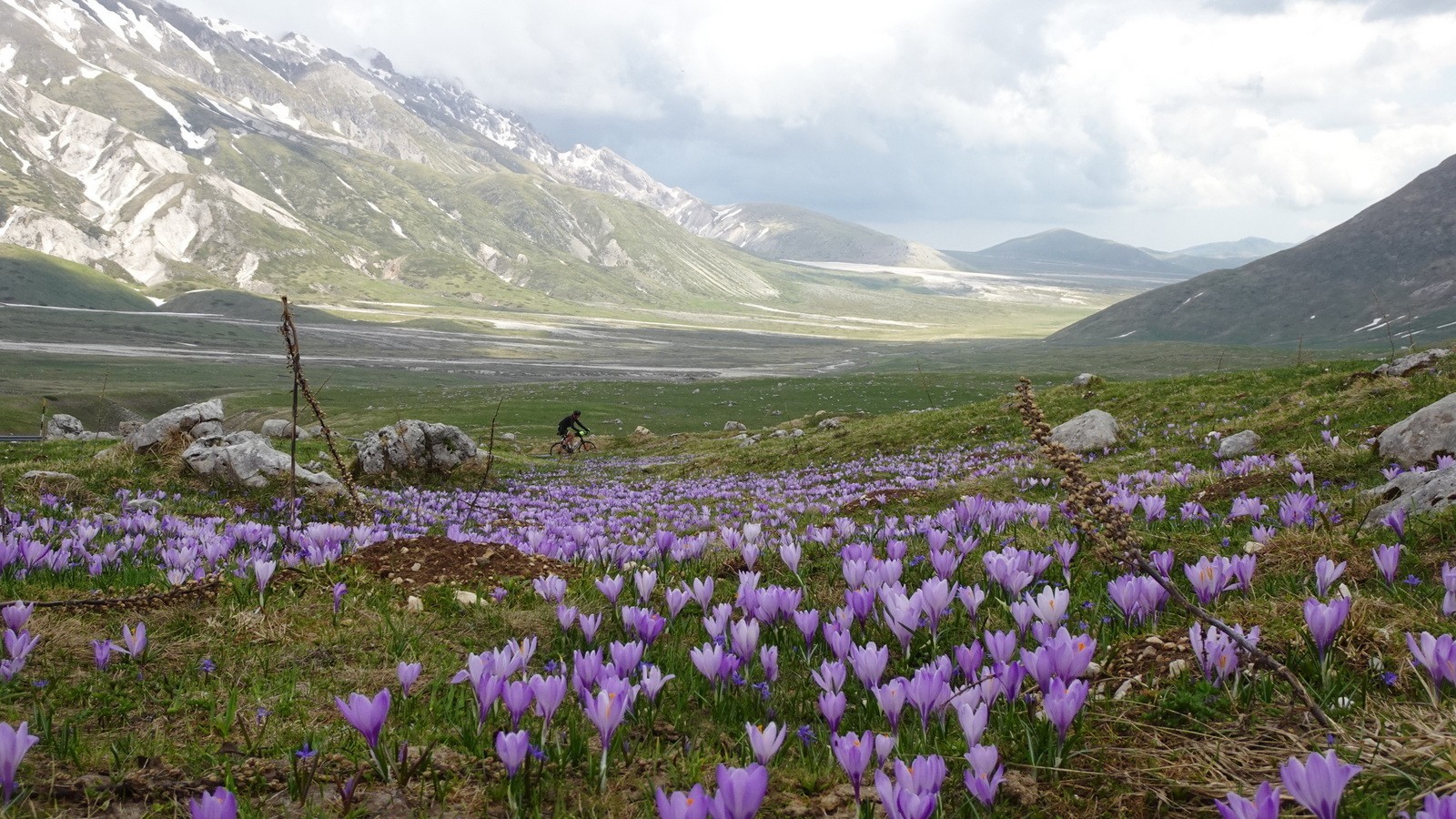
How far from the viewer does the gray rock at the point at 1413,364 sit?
17.6 meters

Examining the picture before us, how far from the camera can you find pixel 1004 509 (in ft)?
23.9

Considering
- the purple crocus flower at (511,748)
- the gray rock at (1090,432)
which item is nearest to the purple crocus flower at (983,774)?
the purple crocus flower at (511,748)

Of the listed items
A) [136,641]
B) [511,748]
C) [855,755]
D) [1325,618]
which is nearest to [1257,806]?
[855,755]

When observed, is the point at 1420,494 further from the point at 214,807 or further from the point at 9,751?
the point at 9,751

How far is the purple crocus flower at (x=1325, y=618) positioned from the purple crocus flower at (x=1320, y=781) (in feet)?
4.52

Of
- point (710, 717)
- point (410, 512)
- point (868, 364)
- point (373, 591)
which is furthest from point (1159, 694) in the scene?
point (868, 364)

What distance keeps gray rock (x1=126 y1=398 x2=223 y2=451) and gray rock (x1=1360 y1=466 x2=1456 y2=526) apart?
18991 mm

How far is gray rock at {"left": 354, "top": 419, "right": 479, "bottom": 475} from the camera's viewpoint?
20625 millimetres

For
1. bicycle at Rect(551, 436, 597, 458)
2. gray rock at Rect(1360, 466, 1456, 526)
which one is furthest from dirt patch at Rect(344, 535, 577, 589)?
bicycle at Rect(551, 436, 597, 458)

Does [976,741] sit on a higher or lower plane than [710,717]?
higher

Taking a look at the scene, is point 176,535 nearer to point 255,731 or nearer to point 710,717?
point 255,731

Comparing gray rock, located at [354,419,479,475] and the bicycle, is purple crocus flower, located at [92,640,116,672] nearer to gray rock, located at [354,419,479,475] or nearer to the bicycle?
gray rock, located at [354,419,479,475]

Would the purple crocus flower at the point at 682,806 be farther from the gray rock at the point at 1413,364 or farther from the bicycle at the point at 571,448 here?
the bicycle at the point at 571,448

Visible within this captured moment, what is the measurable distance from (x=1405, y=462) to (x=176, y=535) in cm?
1300
